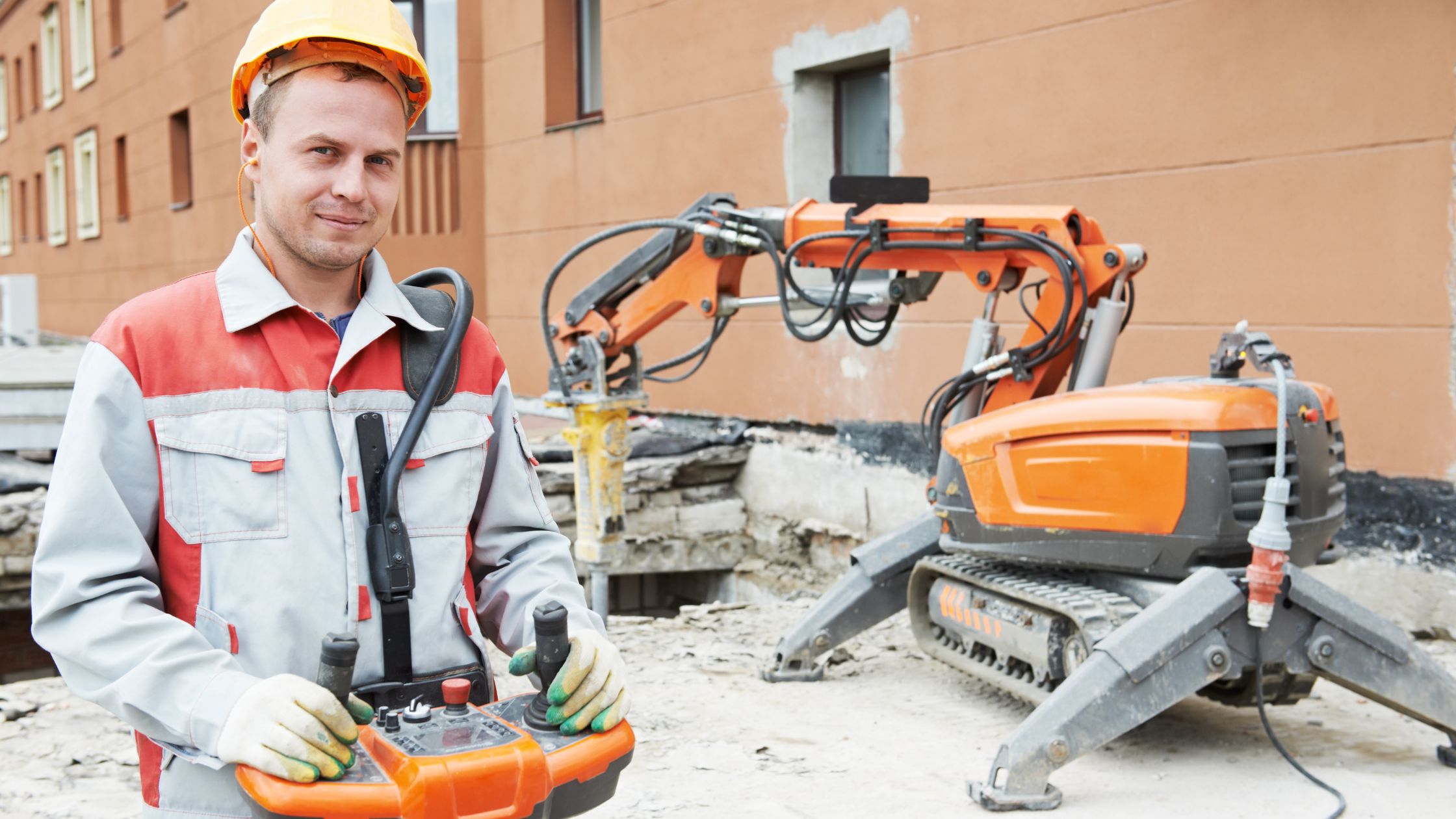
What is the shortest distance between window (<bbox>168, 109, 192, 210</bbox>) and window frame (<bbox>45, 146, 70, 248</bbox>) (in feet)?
24.5

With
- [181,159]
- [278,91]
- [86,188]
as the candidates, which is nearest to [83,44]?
[86,188]

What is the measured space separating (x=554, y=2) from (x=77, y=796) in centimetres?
785

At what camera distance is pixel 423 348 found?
1765 mm

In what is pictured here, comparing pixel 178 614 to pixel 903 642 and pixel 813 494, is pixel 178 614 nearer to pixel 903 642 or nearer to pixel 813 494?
pixel 903 642

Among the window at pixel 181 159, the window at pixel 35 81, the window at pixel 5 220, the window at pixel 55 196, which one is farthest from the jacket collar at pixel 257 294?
the window at pixel 5 220

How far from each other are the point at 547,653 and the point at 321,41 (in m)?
0.86

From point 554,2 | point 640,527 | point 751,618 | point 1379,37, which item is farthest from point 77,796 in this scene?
point 554,2

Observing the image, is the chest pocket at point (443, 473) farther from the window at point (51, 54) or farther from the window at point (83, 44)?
the window at point (51, 54)

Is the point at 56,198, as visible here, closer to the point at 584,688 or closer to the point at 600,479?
the point at 600,479

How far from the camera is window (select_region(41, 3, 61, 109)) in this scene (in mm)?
23328

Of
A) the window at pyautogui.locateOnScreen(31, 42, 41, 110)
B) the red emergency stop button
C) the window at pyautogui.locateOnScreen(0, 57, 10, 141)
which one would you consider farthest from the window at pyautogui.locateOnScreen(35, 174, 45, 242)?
the red emergency stop button

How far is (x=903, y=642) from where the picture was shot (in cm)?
554

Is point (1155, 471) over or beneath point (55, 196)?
beneath

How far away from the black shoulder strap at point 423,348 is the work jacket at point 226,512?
0.01m
